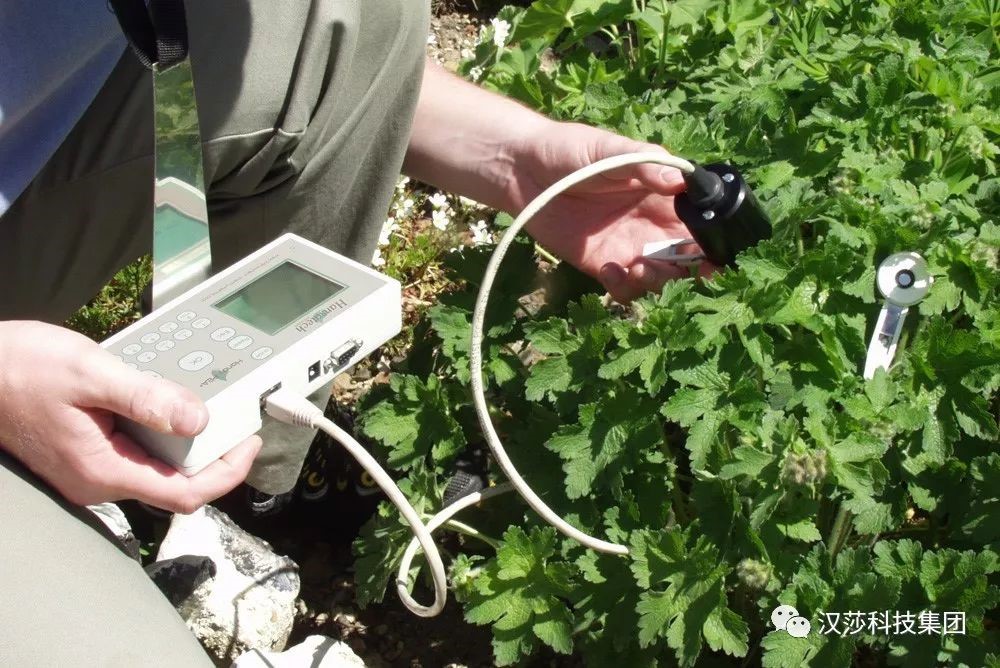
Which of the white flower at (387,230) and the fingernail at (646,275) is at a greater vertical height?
the fingernail at (646,275)

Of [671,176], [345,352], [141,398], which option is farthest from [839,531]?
[141,398]

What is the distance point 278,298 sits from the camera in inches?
58.7

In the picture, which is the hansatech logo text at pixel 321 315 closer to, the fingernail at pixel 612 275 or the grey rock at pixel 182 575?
the fingernail at pixel 612 275

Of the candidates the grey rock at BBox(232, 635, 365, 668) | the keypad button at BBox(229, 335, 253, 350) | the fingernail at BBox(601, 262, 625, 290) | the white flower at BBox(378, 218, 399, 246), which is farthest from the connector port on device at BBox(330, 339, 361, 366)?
the white flower at BBox(378, 218, 399, 246)

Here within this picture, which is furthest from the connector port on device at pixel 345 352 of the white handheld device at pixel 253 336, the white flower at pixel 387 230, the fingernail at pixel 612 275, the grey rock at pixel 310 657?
the white flower at pixel 387 230

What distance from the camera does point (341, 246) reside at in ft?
6.40

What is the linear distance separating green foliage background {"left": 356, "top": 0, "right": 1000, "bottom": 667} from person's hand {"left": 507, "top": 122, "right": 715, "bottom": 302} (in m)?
0.10

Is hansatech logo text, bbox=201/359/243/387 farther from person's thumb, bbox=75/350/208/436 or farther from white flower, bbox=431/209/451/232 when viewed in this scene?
white flower, bbox=431/209/451/232

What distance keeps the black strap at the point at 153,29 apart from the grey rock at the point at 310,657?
104 cm

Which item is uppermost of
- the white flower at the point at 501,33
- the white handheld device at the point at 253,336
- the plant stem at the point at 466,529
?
the white handheld device at the point at 253,336

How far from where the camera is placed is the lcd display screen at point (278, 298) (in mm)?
1450

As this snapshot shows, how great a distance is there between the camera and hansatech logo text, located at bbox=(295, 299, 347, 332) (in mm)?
1421

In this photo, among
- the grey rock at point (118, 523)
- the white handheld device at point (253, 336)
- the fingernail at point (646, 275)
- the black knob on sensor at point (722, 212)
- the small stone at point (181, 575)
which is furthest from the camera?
the grey rock at point (118, 523)

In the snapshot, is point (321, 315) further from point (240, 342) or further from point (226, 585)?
point (226, 585)
